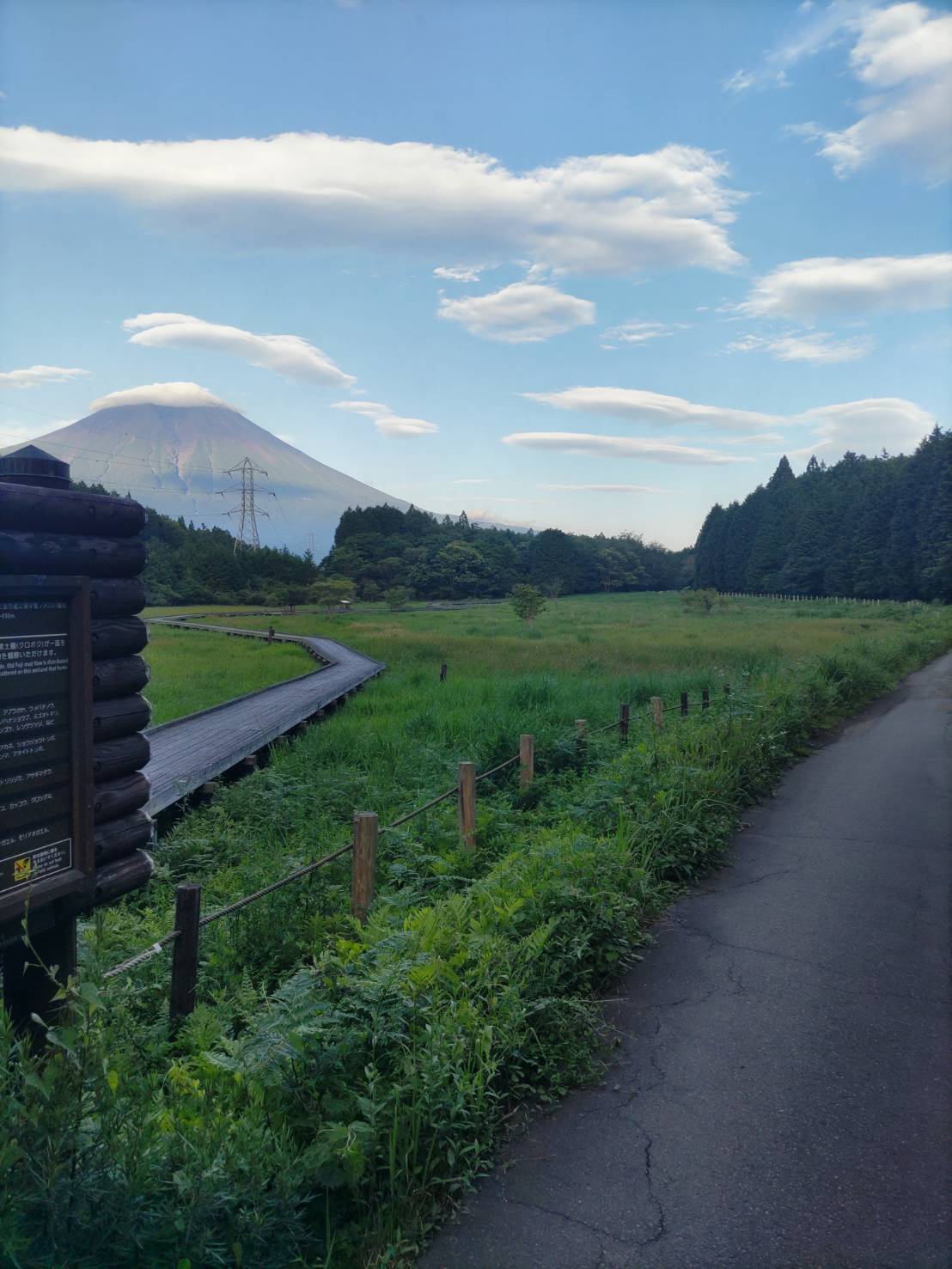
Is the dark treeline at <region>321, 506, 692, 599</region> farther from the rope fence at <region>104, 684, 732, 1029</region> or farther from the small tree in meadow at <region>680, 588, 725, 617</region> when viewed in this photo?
the rope fence at <region>104, 684, 732, 1029</region>

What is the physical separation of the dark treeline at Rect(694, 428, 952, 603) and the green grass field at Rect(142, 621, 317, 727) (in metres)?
49.4

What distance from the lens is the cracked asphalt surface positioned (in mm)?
3154

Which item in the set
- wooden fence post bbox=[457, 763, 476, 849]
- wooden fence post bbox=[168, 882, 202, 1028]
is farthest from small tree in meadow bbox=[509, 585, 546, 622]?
wooden fence post bbox=[168, 882, 202, 1028]

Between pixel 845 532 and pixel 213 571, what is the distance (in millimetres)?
54437

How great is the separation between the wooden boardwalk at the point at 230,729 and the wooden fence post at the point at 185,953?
4251 millimetres

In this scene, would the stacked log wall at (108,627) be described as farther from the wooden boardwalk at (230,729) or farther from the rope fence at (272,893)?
the wooden boardwalk at (230,729)

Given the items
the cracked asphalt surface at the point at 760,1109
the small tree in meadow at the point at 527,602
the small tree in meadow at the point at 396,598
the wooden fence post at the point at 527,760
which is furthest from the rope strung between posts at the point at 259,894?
the small tree in meadow at the point at 396,598

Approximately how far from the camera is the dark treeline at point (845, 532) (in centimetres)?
6244

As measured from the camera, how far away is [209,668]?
22.6m

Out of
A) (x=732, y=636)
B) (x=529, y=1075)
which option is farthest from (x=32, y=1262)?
(x=732, y=636)

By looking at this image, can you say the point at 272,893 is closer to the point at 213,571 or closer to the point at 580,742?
the point at 580,742

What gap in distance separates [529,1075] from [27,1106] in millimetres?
2467

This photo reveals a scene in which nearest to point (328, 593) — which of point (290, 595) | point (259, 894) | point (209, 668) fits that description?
point (290, 595)

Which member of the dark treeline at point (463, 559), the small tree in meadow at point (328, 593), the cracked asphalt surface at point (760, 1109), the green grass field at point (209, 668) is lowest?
the green grass field at point (209, 668)
